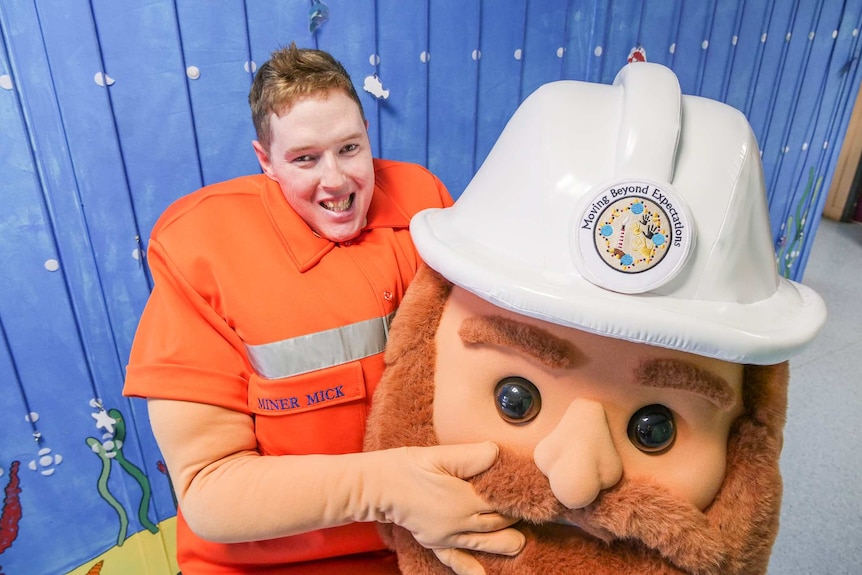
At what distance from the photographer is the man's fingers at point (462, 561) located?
2.82 feet

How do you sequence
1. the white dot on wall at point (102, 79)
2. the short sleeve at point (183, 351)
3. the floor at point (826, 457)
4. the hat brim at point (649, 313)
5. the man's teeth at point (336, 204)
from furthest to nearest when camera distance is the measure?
the floor at point (826, 457) < the white dot on wall at point (102, 79) < the man's teeth at point (336, 204) < the short sleeve at point (183, 351) < the hat brim at point (649, 313)

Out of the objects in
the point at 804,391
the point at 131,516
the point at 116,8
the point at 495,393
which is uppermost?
the point at 116,8

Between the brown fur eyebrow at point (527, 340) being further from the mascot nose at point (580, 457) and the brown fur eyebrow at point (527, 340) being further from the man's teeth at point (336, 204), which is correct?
the man's teeth at point (336, 204)

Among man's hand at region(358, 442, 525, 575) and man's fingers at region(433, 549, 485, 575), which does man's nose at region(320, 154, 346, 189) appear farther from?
man's fingers at region(433, 549, 485, 575)

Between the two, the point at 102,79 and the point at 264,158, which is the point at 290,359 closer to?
the point at 264,158

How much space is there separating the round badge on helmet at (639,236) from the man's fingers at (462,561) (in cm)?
44

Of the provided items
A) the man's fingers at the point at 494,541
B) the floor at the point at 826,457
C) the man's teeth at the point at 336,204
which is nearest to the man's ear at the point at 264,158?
the man's teeth at the point at 336,204

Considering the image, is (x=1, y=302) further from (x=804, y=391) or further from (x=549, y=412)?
(x=804, y=391)

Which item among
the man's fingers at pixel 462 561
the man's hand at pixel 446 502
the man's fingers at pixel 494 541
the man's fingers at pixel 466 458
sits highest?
the man's fingers at pixel 466 458

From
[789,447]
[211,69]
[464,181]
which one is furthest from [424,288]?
[789,447]

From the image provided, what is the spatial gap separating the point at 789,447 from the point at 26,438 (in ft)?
7.82

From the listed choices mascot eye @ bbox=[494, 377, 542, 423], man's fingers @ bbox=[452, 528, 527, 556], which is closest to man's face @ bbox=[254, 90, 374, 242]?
mascot eye @ bbox=[494, 377, 542, 423]

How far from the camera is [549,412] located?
803mm

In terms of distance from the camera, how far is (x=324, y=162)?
99 cm
